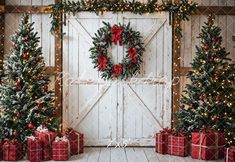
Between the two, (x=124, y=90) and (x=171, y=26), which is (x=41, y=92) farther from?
(x=171, y=26)

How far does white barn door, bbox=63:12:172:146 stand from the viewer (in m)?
7.03

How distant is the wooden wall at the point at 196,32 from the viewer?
7.12 metres

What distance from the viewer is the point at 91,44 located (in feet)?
23.0

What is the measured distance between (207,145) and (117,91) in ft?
6.40

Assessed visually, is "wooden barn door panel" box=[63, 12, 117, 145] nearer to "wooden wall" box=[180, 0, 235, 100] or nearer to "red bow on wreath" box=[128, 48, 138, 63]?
"red bow on wreath" box=[128, 48, 138, 63]

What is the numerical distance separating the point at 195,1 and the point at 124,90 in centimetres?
213

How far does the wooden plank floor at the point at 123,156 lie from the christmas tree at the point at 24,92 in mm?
779

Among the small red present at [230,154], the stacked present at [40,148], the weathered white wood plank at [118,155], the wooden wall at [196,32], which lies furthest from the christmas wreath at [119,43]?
the small red present at [230,154]

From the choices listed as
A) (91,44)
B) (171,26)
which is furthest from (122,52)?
(171,26)

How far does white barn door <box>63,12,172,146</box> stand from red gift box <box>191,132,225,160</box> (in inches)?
42.9

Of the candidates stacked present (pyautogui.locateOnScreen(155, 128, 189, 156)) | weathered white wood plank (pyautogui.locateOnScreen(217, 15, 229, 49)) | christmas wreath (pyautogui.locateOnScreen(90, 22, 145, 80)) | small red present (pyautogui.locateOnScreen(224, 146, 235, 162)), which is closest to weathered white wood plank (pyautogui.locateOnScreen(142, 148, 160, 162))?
stacked present (pyautogui.locateOnScreen(155, 128, 189, 156))

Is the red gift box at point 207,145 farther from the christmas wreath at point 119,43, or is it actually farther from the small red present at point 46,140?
the small red present at point 46,140

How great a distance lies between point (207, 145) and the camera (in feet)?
19.8

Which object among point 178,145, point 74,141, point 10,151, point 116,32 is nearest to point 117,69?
point 116,32
